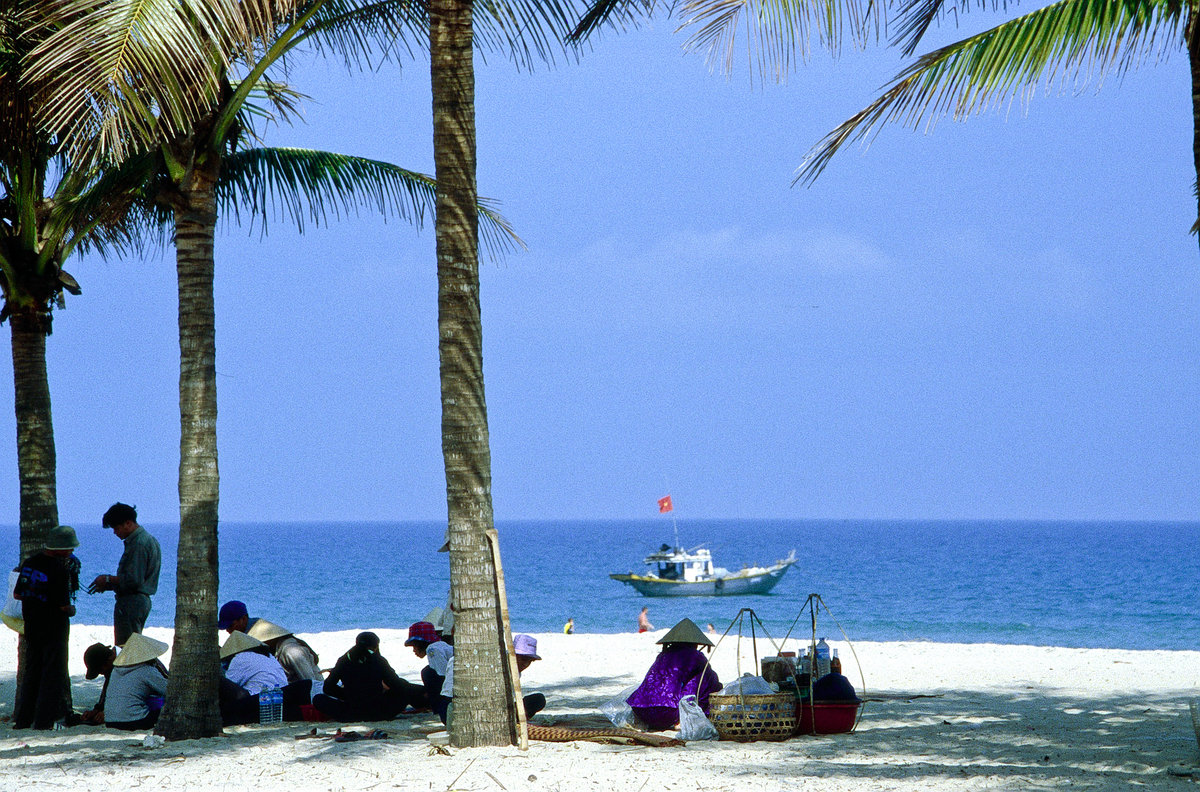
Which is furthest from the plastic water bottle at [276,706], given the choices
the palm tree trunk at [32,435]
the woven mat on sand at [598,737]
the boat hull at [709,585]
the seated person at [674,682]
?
the boat hull at [709,585]

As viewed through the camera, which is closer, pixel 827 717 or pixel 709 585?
pixel 827 717

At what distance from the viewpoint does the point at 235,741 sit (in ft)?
21.6

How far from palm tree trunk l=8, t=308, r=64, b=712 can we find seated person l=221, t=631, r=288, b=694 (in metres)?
1.28

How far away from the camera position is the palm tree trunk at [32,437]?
25.5 feet

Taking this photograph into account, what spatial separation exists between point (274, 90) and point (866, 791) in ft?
22.3

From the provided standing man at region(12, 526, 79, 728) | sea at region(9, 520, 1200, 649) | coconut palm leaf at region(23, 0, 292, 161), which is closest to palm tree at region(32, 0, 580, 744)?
coconut palm leaf at region(23, 0, 292, 161)

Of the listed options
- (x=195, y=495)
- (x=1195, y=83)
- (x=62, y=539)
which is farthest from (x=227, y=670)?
(x=1195, y=83)

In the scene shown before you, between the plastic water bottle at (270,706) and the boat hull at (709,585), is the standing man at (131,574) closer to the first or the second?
the plastic water bottle at (270,706)

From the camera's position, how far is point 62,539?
7.38 m

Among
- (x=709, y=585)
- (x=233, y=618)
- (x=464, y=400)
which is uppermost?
(x=464, y=400)

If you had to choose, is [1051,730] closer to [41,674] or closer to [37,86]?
[41,674]

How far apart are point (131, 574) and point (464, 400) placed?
11.2 ft

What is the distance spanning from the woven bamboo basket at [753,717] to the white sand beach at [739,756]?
107 mm

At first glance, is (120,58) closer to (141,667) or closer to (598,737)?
(141,667)
